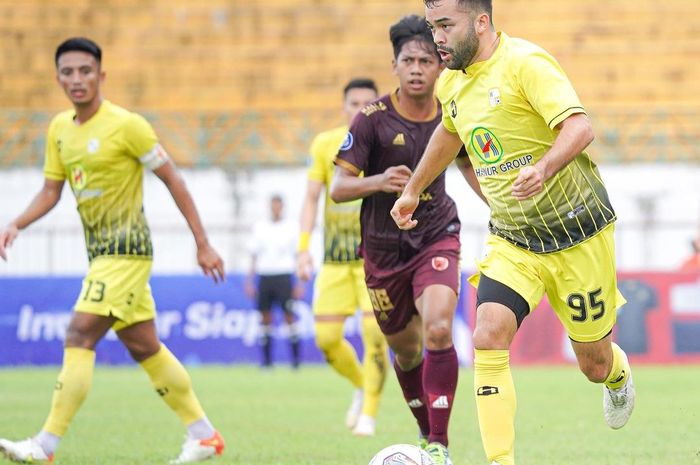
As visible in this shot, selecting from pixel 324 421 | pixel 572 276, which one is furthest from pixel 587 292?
pixel 324 421

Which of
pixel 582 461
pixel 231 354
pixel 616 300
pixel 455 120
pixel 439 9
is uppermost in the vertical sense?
pixel 439 9

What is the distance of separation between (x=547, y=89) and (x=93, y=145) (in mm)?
3425

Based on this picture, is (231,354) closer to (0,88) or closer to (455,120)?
(0,88)

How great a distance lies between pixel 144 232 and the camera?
8.30 metres

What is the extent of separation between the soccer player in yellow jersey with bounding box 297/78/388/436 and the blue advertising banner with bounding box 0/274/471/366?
25.7 ft

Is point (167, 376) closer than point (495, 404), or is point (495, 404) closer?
point (495, 404)

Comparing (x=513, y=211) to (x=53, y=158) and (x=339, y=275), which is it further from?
(x=339, y=275)

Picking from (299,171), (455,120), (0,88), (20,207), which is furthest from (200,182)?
(455,120)

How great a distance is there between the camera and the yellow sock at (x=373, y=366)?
33.5 ft

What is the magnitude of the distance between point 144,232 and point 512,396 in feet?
10.5

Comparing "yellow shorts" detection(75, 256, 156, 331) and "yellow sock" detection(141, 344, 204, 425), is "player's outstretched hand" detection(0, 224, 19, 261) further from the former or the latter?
"yellow sock" detection(141, 344, 204, 425)

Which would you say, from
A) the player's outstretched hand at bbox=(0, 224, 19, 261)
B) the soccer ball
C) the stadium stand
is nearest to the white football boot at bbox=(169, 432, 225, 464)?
the player's outstretched hand at bbox=(0, 224, 19, 261)

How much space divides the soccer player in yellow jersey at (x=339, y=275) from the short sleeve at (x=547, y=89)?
5027 mm

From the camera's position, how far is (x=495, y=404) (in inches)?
233
